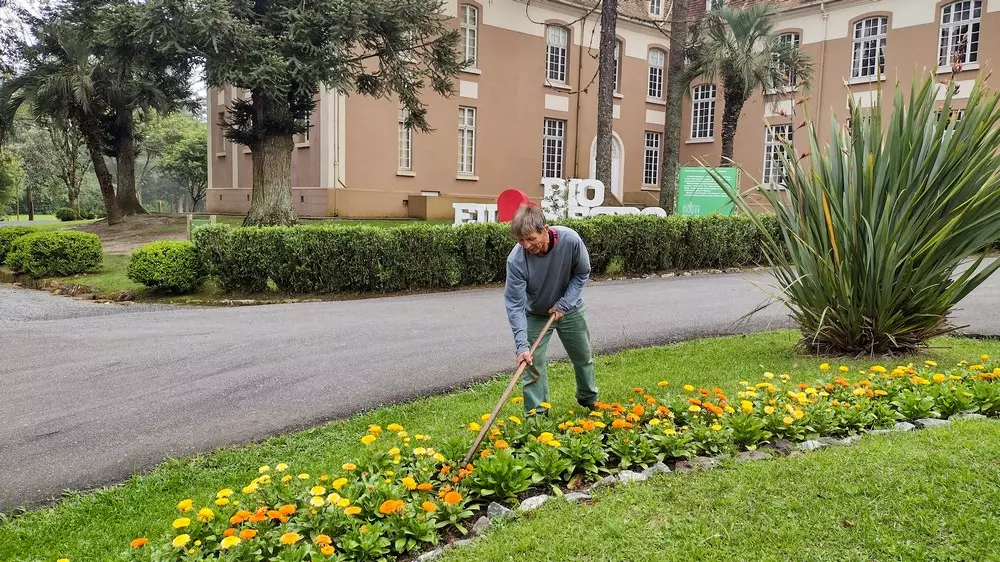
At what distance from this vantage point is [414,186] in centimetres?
2278

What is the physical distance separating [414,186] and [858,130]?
17.6m

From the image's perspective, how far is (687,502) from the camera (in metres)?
3.29

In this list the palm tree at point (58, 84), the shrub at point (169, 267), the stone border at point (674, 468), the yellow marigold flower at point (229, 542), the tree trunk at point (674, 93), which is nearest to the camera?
the yellow marigold flower at point (229, 542)

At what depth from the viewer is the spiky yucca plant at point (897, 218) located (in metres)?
5.86

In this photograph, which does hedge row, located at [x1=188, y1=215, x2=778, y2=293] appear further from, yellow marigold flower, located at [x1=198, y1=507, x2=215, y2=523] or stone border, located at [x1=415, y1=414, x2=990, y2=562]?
yellow marigold flower, located at [x1=198, y1=507, x2=215, y2=523]

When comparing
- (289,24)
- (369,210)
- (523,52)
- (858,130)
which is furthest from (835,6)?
(858,130)

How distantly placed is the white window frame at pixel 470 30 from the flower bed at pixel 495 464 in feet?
67.4

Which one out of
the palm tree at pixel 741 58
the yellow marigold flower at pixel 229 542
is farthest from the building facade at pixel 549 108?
the yellow marigold flower at pixel 229 542

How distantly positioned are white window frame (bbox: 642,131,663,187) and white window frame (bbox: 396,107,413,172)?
11.7 meters

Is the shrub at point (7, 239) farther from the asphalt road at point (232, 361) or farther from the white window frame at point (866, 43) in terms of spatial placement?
the white window frame at point (866, 43)

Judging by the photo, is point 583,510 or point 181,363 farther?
point 181,363

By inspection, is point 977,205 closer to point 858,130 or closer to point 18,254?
point 858,130

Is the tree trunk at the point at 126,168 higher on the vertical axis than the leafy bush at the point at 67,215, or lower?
higher

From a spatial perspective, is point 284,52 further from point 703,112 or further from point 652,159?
point 703,112
